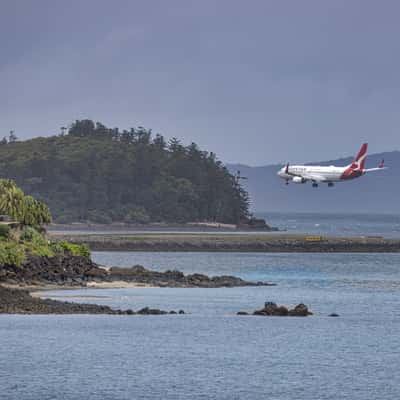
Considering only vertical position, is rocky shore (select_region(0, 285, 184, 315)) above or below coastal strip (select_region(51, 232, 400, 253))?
below

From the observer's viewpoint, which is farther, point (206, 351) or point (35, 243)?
point (35, 243)

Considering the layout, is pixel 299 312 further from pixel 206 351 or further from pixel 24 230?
pixel 24 230

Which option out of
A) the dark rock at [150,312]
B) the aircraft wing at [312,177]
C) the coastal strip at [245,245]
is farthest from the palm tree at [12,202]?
the aircraft wing at [312,177]

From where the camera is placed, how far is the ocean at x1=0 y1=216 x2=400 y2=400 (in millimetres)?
56625

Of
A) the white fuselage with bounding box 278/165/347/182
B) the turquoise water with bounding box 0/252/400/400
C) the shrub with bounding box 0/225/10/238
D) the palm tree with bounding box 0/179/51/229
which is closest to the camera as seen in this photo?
the turquoise water with bounding box 0/252/400/400

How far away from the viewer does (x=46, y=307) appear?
7850 centimetres

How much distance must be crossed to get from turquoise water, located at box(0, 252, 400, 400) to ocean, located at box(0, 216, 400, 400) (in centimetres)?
5

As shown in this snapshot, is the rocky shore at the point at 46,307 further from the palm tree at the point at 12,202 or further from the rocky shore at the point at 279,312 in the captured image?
the palm tree at the point at 12,202

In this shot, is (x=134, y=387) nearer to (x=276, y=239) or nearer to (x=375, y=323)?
(x=375, y=323)

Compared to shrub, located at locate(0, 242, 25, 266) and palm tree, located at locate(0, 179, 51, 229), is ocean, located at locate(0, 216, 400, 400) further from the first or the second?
palm tree, located at locate(0, 179, 51, 229)

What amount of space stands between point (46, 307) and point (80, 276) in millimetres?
22130

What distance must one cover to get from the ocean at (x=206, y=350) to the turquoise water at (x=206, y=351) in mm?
46

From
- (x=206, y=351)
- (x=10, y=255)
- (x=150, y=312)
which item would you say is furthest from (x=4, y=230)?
(x=206, y=351)

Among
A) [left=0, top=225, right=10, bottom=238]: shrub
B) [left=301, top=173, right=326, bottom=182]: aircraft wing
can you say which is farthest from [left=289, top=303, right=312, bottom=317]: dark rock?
[left=301, top=173, right=326, bottom=182]: aircraft wing
